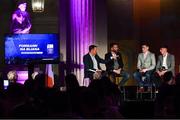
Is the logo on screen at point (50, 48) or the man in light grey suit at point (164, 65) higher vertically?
the logo on screen at point (50, 48)

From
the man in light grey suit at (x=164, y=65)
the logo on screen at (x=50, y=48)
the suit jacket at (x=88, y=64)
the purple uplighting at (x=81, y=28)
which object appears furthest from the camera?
the purple uplighting at (x=81, y=28)

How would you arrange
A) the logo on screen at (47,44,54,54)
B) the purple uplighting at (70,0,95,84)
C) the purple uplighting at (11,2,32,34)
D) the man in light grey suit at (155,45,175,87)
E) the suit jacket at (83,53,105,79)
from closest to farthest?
the suit jacket at (83,53,105,79) → the man in light grey suit at (155,45,175,87) → the logo on screen at (47,44,54,54) → the purple uplighting at (70,0,95,84) → the purple uplighting at (11,2,32,34)

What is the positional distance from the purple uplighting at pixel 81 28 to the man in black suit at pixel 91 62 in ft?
3.02

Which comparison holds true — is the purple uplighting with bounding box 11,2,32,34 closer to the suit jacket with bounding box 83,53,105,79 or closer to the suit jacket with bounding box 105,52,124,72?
the suit jacket with bounding box 83,53,105,79

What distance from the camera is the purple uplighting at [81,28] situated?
10766mm

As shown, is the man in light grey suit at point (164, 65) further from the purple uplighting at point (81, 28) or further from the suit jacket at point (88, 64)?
the purple uplighting at point (81, 28)

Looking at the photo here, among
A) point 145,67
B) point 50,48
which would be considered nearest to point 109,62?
point 145,67

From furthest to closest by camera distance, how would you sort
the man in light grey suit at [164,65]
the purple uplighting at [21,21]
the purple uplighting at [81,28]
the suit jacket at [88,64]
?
the purple uplighting at [21,21]
the purple uplighting at [81,28]
the man in light grey suit at [164,65]
the suit jacket at [88,64]

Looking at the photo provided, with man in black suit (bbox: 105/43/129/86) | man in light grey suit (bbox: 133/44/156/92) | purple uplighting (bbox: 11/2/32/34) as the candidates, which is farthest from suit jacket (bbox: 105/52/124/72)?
purple uplighting (bbox: 11/2/32/34)

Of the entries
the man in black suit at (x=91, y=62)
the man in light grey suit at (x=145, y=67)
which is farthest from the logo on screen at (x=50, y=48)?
the man in light grey suit at (x=145, y=67)

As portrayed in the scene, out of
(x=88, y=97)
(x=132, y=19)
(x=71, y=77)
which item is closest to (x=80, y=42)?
(x=132, y=19)

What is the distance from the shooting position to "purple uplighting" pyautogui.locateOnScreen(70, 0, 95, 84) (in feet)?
35.3

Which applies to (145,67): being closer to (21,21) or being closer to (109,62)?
(109,62)

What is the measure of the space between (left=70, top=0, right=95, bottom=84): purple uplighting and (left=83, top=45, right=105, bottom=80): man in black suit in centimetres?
92
